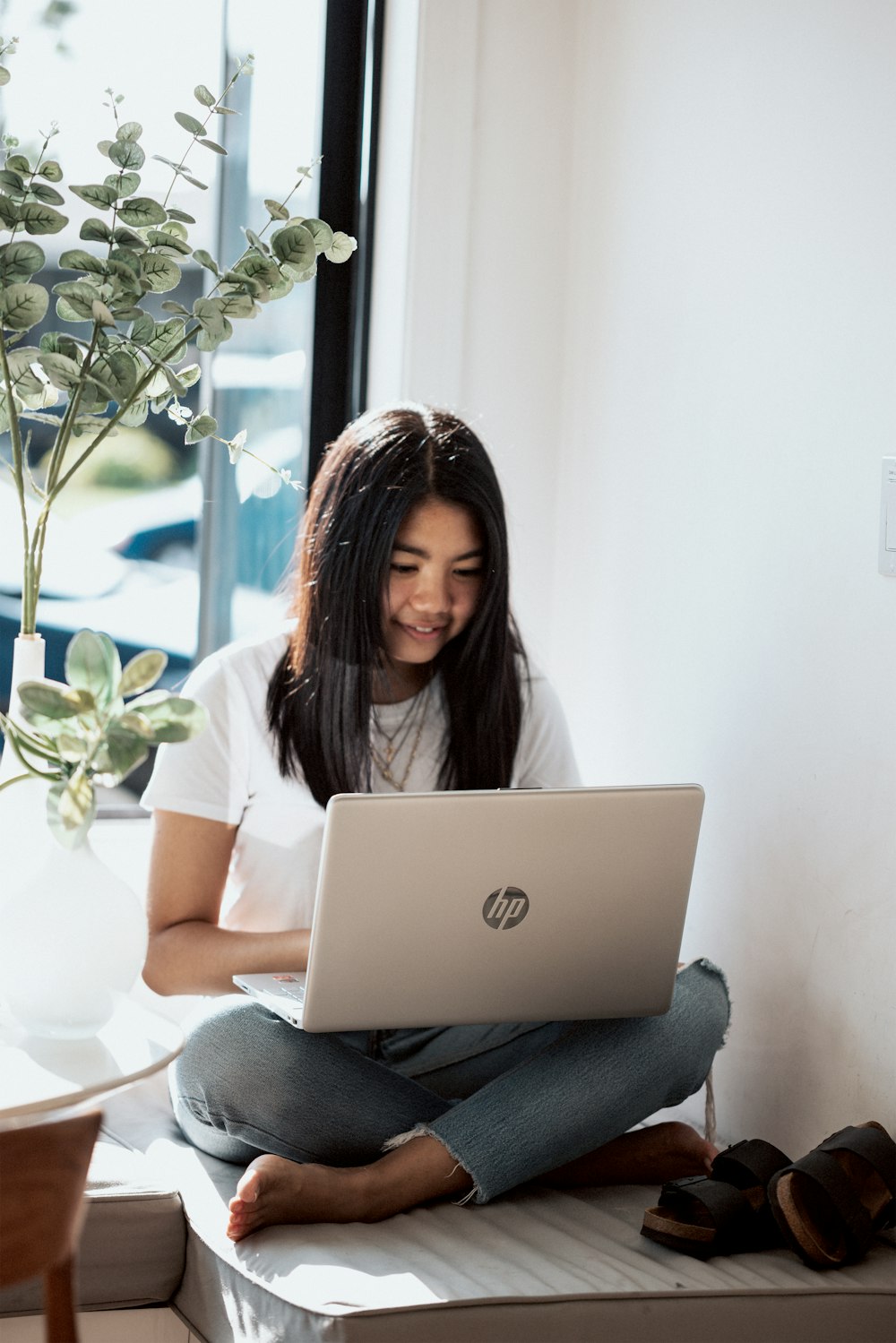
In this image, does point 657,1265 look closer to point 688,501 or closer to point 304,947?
point 304,947

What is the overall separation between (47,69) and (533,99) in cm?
70

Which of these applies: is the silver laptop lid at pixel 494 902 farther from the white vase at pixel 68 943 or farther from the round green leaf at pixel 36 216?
the round green leaf at pixel 36 216

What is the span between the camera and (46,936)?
1050 millimetres

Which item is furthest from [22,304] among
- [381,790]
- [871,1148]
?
[871,1148]

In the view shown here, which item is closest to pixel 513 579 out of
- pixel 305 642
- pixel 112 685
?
pixel 305 642

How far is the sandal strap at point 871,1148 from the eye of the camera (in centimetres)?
147

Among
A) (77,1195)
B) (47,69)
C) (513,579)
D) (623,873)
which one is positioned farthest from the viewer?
(513,579)

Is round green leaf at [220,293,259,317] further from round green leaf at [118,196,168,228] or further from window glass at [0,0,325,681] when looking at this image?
window glass at [0,0,325,681]

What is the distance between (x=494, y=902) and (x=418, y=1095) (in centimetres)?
30

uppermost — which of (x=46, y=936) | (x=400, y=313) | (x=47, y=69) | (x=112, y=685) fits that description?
(x=47, y=69)

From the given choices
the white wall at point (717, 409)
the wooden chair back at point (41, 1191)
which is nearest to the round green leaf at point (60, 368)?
the wooden chair back at point (41, 1191)

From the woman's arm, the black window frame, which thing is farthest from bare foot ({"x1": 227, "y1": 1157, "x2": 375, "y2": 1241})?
the black window frame

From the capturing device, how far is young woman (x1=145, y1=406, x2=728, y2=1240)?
1.48 metres

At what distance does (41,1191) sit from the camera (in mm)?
778
